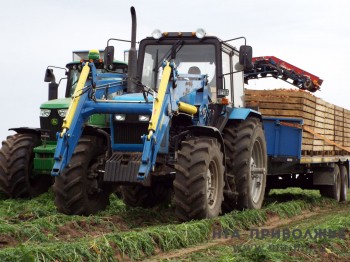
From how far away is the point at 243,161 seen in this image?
35.3 ft

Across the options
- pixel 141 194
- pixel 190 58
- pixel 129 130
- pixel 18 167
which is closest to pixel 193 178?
pixel 129 130

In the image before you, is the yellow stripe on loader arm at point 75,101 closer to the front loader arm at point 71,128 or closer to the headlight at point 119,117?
the front loader arm at point 71,128

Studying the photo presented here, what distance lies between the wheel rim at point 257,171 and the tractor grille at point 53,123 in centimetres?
358

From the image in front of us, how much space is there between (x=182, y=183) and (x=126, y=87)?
232cm

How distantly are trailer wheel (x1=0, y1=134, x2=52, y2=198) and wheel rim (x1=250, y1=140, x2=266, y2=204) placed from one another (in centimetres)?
400

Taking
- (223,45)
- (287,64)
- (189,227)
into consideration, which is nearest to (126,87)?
(223,45)

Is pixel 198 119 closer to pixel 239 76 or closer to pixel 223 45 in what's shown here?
pixel 223 45

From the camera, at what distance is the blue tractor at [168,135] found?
360 inches

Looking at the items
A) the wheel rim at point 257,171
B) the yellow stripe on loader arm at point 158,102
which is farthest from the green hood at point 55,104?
the yellow stripe on loader arm at point 158,102

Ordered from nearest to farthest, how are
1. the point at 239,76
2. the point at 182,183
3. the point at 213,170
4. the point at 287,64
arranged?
the point at 182,183
the point at 213,170
the point at 239,76
the point at 287,64

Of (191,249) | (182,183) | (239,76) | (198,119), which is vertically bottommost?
(191,249)

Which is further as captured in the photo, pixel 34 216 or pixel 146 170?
pixel 34 216

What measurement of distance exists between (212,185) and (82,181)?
1858 millimetres

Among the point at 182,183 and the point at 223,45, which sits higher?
the point at 223,45
